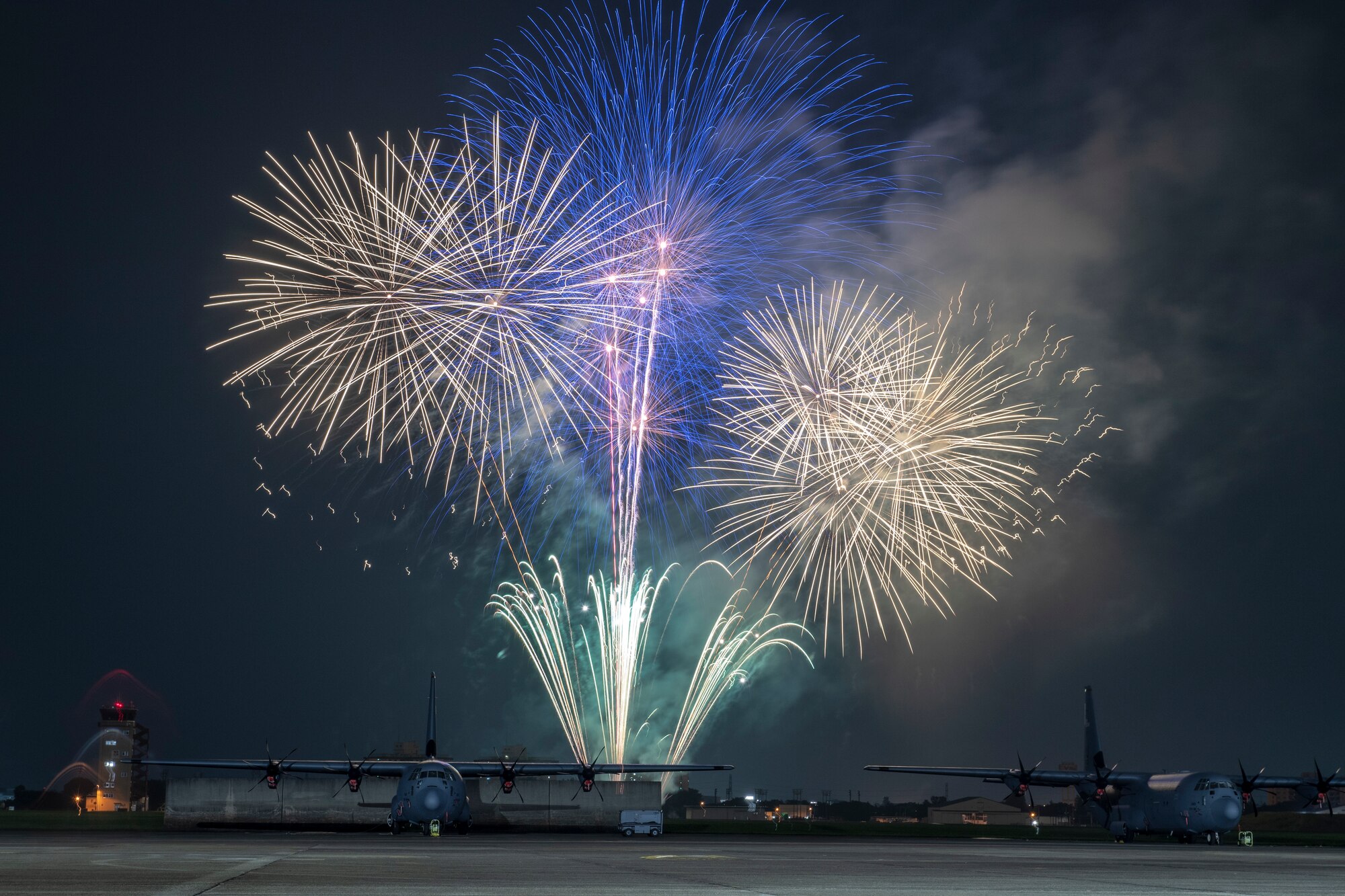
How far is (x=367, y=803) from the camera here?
7638 centimetres

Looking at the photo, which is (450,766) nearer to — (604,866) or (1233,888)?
(604,866)

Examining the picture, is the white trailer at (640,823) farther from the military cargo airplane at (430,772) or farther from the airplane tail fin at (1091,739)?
the airplane tail fin at (1091,739)

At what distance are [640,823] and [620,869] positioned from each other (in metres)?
40.1

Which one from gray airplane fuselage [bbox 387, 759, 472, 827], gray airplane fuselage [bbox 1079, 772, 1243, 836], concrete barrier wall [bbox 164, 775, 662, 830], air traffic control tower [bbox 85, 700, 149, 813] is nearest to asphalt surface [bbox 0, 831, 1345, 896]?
gray airplane fuselage [bbox 387, 759, 472, 827]

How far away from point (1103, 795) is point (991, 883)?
5582cm

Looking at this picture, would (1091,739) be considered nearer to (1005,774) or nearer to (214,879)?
(1005,774)

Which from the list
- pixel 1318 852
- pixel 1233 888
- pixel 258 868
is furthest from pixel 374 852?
pixel 1318 852

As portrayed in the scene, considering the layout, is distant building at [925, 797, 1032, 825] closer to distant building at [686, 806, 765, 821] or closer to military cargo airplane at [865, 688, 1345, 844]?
distant building at [686, 806, 765, 821]

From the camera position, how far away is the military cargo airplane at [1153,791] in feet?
193

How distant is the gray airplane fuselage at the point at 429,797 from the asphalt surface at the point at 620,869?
10.5 meters

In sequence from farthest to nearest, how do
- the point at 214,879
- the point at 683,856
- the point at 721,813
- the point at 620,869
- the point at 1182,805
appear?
the point at 721,813
the point at 1182,805
the point at 683,856
the point at 620,869
the point at 214,879

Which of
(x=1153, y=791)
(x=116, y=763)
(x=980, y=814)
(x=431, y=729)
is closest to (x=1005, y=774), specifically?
(x=1153, y=791)

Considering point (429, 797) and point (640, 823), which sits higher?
point (429, 797)

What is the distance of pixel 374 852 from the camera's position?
33.7m
